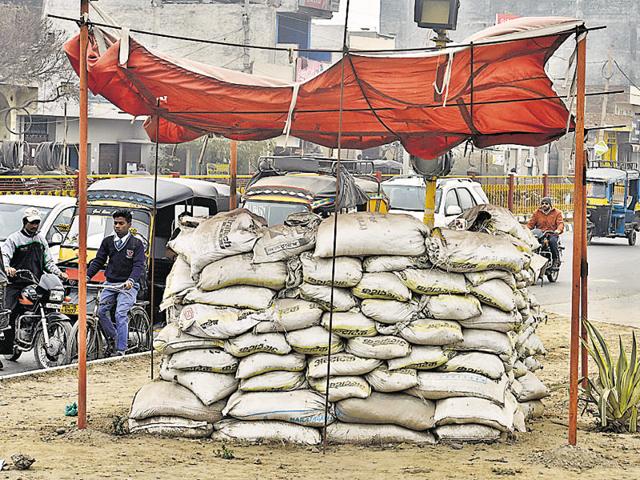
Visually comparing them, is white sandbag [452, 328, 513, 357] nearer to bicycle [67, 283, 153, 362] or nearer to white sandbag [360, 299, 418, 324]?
white sandbag [360, 299, 418, 324]

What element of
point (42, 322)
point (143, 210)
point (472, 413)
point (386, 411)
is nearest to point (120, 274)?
point (42, 322)

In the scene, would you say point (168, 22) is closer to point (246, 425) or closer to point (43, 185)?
point (43, 185)

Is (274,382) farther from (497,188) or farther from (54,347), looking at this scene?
(497,188)

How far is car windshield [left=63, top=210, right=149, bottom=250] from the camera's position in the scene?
16728mm

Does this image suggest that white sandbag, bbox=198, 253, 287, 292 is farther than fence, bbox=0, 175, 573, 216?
No

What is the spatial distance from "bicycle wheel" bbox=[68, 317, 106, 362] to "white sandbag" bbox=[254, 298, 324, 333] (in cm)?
472

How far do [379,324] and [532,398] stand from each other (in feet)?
6.21

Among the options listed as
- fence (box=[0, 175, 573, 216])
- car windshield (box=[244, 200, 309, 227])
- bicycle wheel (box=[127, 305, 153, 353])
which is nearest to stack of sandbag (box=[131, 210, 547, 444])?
bicycle wheel (box=[127, 305, 153, 353])

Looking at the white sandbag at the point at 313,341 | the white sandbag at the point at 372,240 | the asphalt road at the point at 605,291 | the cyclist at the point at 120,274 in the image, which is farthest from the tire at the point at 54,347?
the white sandbag at the point at 372,240

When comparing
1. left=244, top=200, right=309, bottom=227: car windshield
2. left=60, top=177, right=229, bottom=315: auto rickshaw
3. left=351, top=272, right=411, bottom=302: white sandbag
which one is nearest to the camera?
left=351, top=272, right=411, bottom=302: white sandbag

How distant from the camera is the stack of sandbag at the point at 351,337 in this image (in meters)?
8.36

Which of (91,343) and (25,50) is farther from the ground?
(25,50)

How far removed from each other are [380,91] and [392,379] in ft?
7.80

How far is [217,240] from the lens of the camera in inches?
347
